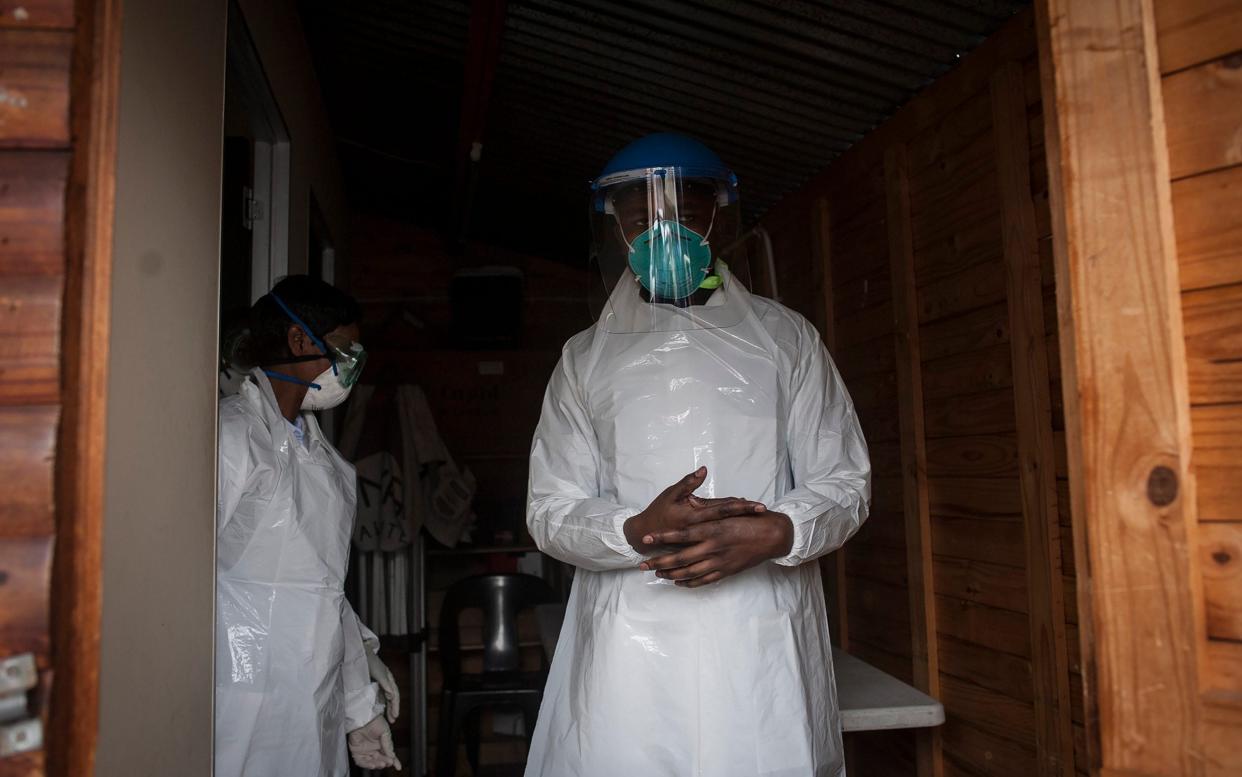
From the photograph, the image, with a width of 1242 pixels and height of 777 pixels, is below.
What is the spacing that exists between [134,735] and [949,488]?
172cm

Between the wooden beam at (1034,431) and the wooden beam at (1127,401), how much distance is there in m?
1.00

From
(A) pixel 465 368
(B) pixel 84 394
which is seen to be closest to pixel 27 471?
(B) pixel 84 394

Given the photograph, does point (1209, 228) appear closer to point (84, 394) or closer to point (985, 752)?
point (84, 394)

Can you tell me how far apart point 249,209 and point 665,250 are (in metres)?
1.41

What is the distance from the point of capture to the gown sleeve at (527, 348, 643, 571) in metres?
1.53

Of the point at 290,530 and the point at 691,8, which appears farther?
the point at 691,8

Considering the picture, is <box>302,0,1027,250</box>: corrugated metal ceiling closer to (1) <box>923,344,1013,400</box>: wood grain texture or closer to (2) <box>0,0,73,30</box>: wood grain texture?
(1) <box>923,344,1013,400</box>: wood grain texture

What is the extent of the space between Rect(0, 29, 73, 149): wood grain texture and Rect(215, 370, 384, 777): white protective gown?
2.76 feet

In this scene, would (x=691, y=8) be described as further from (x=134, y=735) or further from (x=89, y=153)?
(x=134, y=735)

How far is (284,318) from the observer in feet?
6.32

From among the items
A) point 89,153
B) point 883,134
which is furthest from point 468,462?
point 89,153

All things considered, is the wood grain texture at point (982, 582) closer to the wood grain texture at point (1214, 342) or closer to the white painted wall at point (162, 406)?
the wood grain texture at point (1214, 342)

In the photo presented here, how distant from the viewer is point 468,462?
15.5 feet

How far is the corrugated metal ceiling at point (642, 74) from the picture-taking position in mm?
2174
